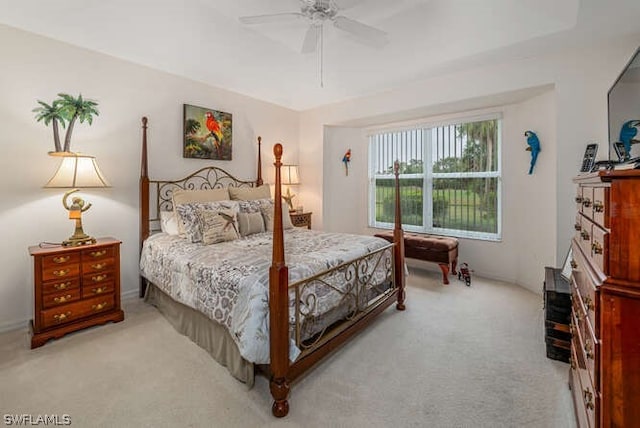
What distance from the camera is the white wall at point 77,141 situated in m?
2.58

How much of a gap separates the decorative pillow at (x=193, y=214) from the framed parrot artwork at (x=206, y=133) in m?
1.01

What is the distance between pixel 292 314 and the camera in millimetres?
1838

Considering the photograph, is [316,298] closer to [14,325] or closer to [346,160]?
[14,325]

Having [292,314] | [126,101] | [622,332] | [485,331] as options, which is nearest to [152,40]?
[126,101]

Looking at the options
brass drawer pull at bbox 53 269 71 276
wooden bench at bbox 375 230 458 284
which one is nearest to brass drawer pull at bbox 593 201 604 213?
wooden bench at bbox 375 230 458 284

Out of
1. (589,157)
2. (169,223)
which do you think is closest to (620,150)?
(589,157)

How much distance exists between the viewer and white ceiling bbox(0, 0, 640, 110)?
7.83 feet

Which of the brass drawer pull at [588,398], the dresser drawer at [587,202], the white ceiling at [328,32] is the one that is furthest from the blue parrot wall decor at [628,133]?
the white ceiling at [328,32]

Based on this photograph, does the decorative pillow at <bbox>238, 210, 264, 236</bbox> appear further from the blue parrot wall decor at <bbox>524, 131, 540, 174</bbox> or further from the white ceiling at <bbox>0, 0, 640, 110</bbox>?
the blue parrot wall decor at <bbox>524, 131, 540, 174</bbox>

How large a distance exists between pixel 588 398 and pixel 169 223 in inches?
137

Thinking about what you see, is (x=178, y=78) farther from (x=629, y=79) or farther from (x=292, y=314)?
(x=629, y=79)

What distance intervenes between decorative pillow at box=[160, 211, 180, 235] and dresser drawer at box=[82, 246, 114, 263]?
1.89 ft

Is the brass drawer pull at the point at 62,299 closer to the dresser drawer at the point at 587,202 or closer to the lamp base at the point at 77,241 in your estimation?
the lamp base at the point at 77,241

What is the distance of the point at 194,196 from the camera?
3299 millimetres
